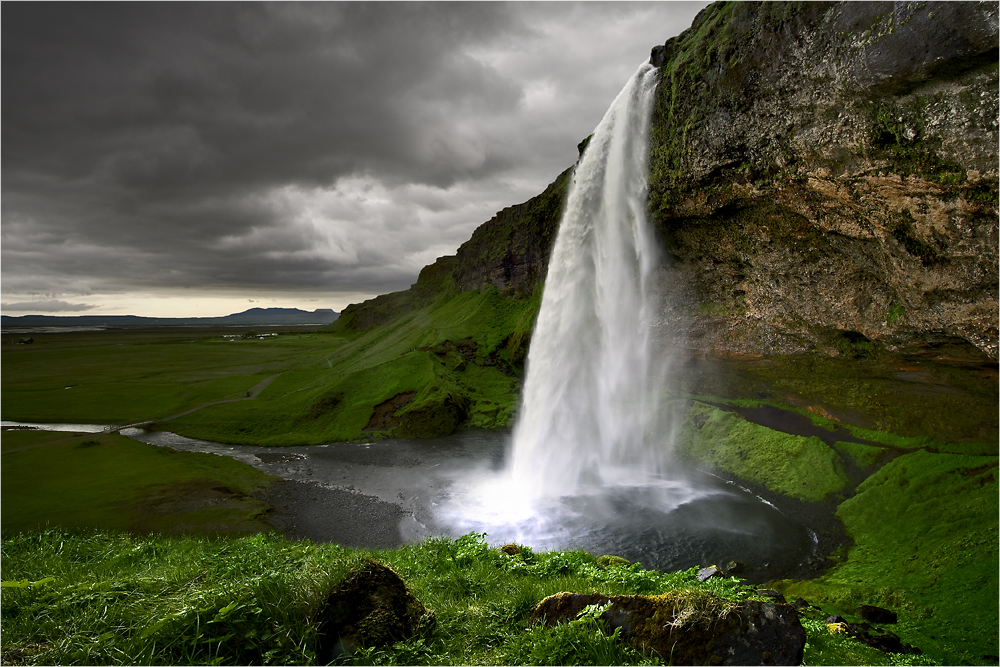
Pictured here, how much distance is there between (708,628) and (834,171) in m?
19.5

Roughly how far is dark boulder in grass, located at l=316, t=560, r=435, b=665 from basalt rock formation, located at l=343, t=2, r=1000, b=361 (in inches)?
776

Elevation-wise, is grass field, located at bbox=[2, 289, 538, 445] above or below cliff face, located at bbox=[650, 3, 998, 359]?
below

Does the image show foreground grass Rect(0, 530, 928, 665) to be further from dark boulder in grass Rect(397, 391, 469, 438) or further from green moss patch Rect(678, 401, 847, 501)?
dark boulder in grass Rect(397, 391, 469, 438)

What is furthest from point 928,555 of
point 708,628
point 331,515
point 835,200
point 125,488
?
point 125,488

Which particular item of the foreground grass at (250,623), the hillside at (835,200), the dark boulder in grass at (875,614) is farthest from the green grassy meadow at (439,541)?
the hillside at (835,200)

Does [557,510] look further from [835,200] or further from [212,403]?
[212,403]

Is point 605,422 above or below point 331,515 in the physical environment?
above

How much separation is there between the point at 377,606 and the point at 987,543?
19.5 metres

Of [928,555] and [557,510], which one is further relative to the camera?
[557,510]

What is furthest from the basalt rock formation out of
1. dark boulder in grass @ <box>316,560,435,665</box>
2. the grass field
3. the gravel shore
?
the gravel shore

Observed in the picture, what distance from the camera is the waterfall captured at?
28422 mm

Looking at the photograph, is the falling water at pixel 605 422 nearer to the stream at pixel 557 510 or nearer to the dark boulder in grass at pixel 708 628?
the stream at pixel 557 510

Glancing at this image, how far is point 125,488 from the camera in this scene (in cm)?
2389

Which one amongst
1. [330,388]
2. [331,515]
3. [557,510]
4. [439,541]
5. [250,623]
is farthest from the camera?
[330,388]
